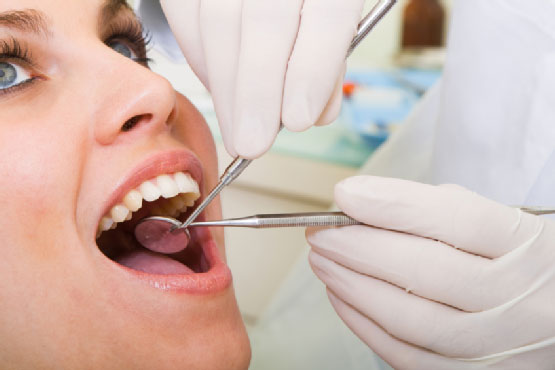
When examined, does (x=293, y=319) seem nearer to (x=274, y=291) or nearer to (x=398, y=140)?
(x=274, y=291)

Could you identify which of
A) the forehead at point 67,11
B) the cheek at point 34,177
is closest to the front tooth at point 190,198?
the cheek at point 34,177

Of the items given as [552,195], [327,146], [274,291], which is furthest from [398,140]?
[274,291]

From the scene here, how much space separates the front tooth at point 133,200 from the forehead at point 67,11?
270mm

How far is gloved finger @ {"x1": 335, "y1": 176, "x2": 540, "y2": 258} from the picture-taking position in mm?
738

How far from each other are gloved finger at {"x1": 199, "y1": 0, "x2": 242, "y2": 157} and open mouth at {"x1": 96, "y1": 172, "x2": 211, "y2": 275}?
4.6 inches

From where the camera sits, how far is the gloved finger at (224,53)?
0.82 m

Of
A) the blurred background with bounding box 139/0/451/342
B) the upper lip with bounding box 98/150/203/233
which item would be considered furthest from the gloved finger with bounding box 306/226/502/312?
the blurred background with bounding box 139/0/451/342

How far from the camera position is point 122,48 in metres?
1.01

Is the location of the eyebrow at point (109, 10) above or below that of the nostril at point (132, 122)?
above

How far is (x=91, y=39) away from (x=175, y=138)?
0.21 meters

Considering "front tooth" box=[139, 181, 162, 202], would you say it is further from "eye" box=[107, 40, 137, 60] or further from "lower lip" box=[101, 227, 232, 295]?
"eye" box=[107, 40, 137, 60]

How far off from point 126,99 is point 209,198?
0.64 ft

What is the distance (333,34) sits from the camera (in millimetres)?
778

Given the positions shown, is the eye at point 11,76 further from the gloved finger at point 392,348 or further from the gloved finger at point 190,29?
the gloved finger at point 392,348
